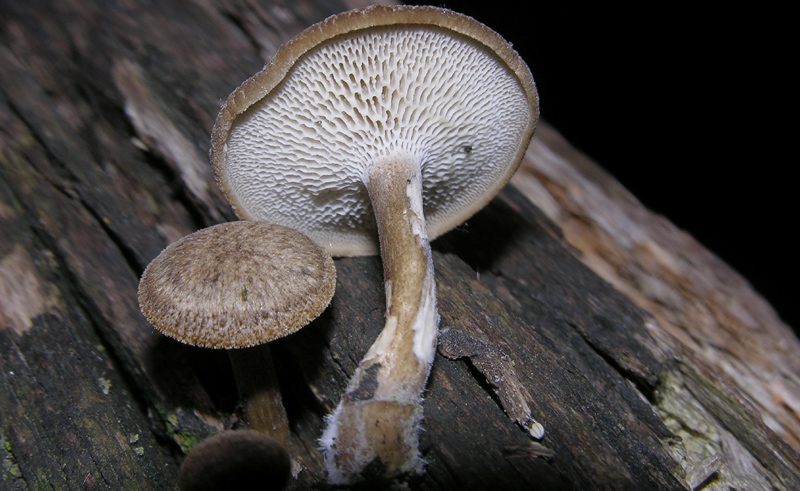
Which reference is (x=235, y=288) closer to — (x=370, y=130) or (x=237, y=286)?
(x=237, y=286)

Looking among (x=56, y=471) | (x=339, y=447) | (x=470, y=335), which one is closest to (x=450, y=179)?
(x=470, y=335)

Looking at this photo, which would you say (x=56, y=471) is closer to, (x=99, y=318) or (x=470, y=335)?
(x=99, y=318)

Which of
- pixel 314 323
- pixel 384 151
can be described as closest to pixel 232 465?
pixel 314 323

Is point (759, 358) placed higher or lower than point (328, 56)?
lower

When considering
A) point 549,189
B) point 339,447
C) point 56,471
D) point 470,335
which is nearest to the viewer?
point 339,447

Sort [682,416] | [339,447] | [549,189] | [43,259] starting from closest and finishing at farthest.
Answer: [339,447] → [682,416] → [43,259] → [549,189]

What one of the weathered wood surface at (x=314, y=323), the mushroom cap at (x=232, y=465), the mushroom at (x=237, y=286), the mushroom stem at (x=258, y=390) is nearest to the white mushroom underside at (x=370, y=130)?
the weathered wood surface at (x=314, y=323)

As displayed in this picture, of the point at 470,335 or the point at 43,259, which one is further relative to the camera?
the point at 43,259
